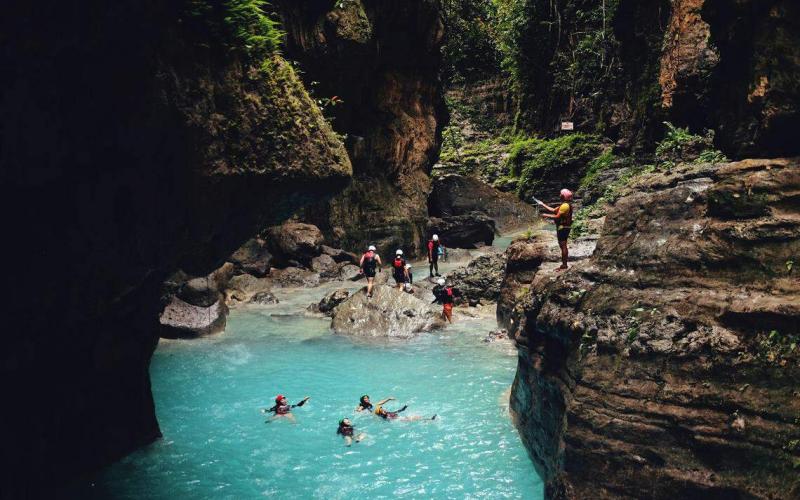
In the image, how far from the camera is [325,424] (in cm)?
1080

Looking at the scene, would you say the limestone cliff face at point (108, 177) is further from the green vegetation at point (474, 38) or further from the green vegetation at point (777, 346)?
the green vegetation at point (474, 38)

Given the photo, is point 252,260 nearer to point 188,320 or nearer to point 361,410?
point 188,320

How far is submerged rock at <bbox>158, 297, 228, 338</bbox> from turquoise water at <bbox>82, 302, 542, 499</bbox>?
1.19ft

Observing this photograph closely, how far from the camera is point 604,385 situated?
6.02 meters

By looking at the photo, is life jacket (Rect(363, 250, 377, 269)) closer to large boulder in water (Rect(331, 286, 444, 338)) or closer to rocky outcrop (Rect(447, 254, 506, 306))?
large boulder in water (Rect(331, 286, 444, 338))

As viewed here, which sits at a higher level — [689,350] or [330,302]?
[689,350]

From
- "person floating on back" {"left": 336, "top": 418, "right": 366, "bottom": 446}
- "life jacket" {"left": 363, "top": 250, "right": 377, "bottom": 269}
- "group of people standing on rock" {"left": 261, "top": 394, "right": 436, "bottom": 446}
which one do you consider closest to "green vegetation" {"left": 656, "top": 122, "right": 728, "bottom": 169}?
"life jacket" {"left": 363, "top": 250, "right": 377, "bottom": 269}

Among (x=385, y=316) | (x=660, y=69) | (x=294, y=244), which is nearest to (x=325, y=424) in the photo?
(x=385, y=316)

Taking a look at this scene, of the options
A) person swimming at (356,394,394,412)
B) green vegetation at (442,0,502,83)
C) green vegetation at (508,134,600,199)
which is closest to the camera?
person swimming at (356,394,394,412)

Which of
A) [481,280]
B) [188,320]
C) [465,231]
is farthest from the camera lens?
[465,231]

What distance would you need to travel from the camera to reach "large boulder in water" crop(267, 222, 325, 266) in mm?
24438

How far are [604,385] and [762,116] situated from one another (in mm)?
4045

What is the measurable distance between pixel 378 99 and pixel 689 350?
23.9 m

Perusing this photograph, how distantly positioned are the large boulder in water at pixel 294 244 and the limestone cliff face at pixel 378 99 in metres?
1.97
